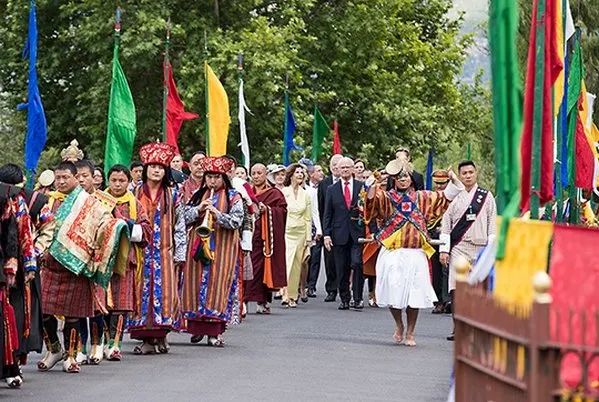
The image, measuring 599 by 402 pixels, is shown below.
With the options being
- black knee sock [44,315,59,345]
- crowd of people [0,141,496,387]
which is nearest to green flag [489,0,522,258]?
crowd of people [0,141,496,387]

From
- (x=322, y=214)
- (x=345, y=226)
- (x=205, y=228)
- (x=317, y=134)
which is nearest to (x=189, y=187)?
(x=205, y=228)

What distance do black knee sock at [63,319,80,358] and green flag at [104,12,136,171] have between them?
7458 mm

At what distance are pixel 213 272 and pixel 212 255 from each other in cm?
18

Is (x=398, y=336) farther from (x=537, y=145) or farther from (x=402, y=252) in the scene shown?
(x=537, y=145)

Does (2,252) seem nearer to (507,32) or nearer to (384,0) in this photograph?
(507,32)

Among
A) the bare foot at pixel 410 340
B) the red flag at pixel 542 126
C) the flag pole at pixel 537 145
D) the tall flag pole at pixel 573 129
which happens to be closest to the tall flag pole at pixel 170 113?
the tall flag pole at pixel 573 129

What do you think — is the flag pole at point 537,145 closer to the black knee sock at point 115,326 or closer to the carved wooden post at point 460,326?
the carved wooden post at point 460,326

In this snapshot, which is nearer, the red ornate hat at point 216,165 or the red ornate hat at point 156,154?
the red ornate hat at point 156,154

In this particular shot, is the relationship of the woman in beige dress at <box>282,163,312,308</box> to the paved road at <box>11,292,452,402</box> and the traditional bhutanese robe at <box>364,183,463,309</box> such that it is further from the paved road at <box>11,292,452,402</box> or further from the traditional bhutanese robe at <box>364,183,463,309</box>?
the traditional bhutanese robe at <box>364,183,463,309</box>

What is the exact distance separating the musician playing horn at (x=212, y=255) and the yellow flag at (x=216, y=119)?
7.20m

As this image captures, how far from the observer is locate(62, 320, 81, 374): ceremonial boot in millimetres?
13781

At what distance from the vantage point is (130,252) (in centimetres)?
1497

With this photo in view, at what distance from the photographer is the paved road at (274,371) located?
1218 cm

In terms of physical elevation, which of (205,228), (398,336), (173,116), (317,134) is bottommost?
(398,336)
